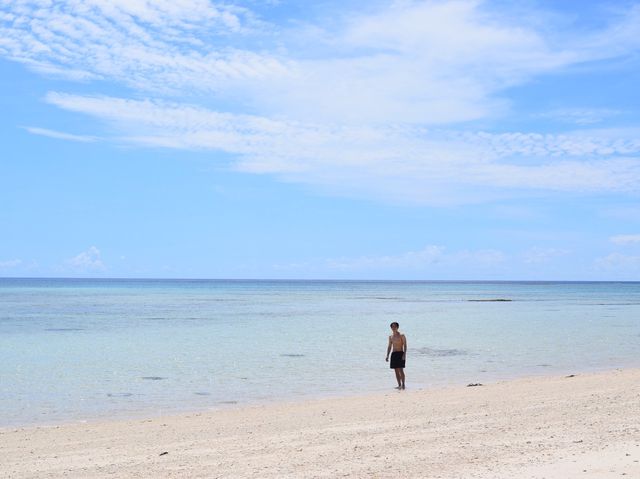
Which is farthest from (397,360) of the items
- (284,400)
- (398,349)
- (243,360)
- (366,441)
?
(243,360)

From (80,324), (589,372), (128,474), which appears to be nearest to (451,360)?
(589,372)

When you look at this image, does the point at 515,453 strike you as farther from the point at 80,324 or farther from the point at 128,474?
the point at 80,324

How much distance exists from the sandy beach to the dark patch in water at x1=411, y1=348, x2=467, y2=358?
12.3 metres

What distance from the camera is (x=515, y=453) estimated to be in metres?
9.46

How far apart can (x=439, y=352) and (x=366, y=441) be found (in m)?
19.8

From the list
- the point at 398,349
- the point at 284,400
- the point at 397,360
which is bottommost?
the point at 284,400

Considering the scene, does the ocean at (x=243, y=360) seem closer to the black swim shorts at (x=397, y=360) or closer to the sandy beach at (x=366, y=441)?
the black swim shorts at (x=397, y=360)

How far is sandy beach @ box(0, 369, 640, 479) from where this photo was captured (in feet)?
29.4

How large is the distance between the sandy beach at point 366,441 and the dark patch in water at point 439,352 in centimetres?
1234

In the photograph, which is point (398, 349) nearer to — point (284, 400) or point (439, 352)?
point (284, 400)

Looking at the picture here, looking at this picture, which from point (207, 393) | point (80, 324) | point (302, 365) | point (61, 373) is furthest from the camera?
point (80, 324)

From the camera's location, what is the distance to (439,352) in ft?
99.2

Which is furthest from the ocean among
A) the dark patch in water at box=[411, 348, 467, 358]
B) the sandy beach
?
the sandy beach

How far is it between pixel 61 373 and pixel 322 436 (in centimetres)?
1409
